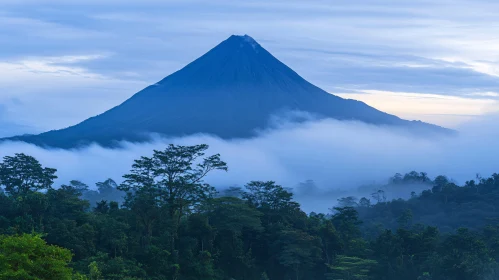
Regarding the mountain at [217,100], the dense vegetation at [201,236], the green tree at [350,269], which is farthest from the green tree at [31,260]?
the mountain at [217,100]

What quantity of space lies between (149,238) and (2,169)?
8.37 meters

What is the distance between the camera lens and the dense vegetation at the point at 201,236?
22359mm

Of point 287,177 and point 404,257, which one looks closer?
point 404,257

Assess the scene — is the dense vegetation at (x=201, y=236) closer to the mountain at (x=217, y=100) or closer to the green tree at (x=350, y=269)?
the green tree at (x=350, y=269)

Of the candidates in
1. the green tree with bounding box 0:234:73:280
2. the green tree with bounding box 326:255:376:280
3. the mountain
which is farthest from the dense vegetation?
the mountain

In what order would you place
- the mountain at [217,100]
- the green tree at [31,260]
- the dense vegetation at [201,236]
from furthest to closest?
the mountain at [217,100]
the dense vegetation at [201,236]
the green tree at [31,260]

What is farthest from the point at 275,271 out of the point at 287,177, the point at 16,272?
the point at 287,177

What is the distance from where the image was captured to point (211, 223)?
26.4 metres

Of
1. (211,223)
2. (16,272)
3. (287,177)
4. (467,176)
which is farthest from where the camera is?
(467,176)

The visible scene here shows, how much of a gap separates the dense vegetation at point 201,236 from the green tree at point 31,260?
5188mm

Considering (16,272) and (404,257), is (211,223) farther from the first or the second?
(16,272)

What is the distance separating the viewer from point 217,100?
283ft

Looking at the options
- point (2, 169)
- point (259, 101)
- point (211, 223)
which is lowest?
point (211, 223)

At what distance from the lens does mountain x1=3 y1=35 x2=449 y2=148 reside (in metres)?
85.3
